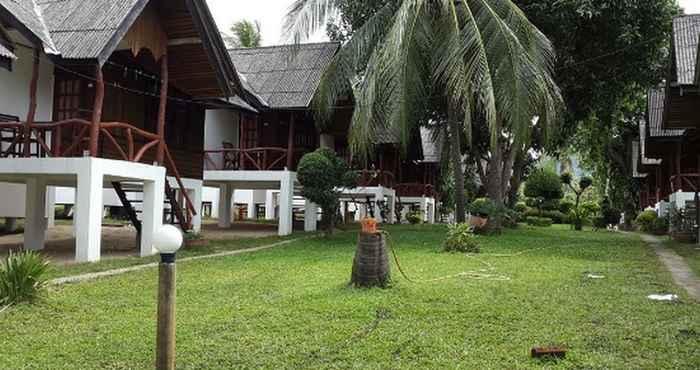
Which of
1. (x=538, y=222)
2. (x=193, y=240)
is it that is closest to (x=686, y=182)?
(x=193, y=240)

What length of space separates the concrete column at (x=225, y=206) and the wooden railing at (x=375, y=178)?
4.14 metres

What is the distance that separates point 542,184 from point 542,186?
116 mm

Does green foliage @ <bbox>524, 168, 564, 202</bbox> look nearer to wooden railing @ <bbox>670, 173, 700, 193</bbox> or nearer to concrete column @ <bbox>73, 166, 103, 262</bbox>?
wooden railing @ <bbox>670, 173, 700, 193</bbox>

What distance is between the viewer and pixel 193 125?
55.2 feet

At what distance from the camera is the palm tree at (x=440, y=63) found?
1206 cm

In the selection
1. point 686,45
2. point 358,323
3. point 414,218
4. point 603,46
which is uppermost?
point 603,46

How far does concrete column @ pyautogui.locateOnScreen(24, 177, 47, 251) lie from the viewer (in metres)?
12.7

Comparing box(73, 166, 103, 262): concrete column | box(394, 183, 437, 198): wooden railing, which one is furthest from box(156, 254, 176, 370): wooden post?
box(394, 183, 437, 198): wooden railing

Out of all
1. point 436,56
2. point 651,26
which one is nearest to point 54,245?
point 436,56

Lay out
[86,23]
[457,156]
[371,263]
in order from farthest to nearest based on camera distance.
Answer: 1. [457,156]
2. [86,23]
3. [371,263]

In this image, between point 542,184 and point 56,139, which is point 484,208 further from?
point 542,184

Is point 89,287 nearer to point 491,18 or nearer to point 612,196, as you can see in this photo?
point 491,18

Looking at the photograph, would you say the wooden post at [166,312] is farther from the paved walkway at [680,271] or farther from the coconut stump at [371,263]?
the paved walkway at [680,271]

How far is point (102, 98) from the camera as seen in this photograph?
10906 millimetres
